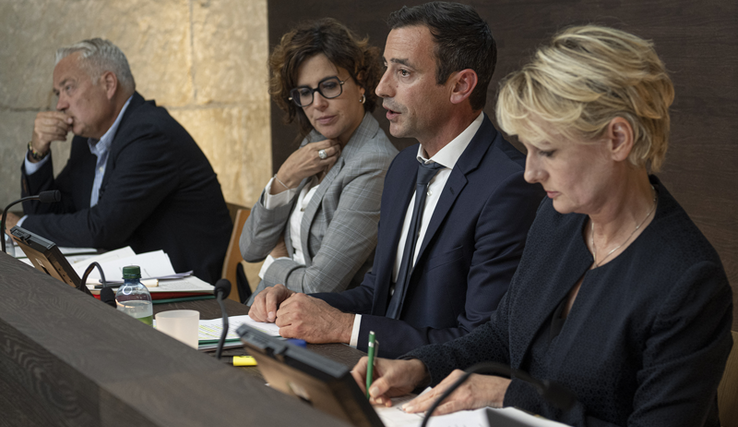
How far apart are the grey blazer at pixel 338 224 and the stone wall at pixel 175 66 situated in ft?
7.82

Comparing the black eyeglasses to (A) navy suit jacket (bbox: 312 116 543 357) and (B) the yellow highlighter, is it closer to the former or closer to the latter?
(A) navy suit jacket (bbox: 312 116 543 357)

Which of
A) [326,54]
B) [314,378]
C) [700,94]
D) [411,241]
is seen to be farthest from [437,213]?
[700,94]

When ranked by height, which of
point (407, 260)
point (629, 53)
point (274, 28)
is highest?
point (274, 28)

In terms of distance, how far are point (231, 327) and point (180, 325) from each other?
15 cm

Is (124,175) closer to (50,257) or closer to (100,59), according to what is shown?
(100,59)

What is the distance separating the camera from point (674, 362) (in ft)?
3.49

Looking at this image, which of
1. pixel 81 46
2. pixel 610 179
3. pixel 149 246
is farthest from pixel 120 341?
pixel 81 46

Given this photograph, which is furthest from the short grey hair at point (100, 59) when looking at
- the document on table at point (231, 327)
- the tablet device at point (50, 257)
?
the document on table at point (231, 327)

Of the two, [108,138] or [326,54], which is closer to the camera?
[326,54]

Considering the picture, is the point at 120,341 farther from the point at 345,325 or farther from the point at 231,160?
the point at 231,160

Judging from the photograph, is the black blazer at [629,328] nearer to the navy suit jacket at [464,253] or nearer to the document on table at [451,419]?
the document on table at [451,419]

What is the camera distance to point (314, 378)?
771mm

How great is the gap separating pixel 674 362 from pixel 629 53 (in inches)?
20.0

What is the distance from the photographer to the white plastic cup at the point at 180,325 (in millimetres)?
1497
